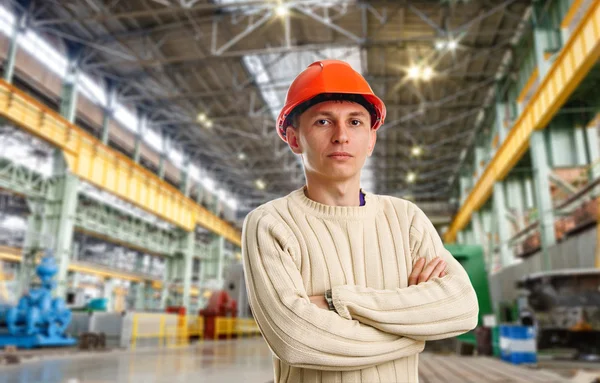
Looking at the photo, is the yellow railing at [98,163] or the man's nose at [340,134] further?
the yellow railing at [98,163]

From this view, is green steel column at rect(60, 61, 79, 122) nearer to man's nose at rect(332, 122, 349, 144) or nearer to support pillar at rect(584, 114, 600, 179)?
man's nose at rect(332, 122, 349, 144)

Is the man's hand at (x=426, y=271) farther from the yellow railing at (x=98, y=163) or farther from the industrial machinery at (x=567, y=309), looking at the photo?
the yellow railing at (x=98, y=163)

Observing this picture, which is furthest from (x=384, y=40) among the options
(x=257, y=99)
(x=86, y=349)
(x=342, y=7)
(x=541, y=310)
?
(x=86, y=349)

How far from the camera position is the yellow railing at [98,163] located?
1180 cm

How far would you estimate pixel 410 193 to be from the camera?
3116 centimetres

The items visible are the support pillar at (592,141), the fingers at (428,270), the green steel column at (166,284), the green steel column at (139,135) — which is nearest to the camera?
the fingers at (428,270)

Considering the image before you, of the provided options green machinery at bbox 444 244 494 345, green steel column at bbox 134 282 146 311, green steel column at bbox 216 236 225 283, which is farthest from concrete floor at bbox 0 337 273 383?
green steel column at bbox 134 282 146 311

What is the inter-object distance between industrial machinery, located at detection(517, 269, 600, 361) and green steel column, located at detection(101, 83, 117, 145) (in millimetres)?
15602

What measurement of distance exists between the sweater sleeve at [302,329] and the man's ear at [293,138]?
358 mm

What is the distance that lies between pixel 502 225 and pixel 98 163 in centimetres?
1540

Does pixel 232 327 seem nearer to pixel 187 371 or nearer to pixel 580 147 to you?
pixel 187 371

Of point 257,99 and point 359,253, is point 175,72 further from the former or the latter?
point 359,253

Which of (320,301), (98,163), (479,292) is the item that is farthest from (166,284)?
(320,301)

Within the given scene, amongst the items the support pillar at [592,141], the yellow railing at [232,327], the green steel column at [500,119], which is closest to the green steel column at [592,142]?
the support pillar at [592,141]
